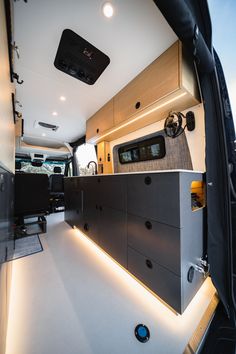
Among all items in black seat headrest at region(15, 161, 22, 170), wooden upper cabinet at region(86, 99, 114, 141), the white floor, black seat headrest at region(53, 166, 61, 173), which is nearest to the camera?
the white floor

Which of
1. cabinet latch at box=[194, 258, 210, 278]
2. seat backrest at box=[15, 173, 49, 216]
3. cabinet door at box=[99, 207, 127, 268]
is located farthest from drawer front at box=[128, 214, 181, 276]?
seat backrest at box=[15, 173, 49, 216]

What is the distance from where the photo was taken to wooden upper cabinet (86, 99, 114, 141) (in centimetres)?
210

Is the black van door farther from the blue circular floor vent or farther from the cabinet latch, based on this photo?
the blue circular floor vent

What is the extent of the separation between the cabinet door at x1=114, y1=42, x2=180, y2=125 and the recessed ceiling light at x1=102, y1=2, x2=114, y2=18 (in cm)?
58

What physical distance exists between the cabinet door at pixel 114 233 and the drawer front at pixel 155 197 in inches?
9.1

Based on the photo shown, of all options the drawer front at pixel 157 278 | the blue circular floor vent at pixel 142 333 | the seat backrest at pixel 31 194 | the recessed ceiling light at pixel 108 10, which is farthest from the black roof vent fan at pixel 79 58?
the blue circular floor vent at pixel 142 333

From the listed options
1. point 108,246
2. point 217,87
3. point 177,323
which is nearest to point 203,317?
point 177,323

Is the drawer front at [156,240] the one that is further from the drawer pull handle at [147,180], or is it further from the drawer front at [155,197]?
the drawer pull handle at [147,180]

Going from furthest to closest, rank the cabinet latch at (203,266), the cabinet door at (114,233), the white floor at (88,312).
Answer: the cabinet door at (114,233) → the cabinet latch at (203,266) → the white floor at (88,312)

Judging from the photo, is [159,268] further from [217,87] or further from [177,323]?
[217,87]

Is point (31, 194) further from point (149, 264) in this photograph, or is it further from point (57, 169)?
point (57, 169)

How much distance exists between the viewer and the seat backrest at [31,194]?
2346 mm

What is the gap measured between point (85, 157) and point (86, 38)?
9.52ft

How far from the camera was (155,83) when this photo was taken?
53.4 inches
